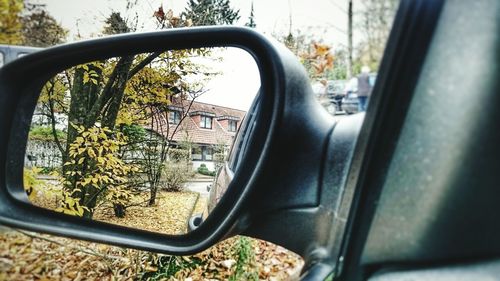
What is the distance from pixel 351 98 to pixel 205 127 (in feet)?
2.75

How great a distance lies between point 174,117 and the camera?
197cm

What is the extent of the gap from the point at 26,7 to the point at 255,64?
1.55 meters

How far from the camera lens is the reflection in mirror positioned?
1.54 metres

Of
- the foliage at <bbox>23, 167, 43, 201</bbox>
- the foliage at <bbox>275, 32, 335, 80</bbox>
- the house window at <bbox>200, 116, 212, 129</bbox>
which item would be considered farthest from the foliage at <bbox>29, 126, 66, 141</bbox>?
the foliage at <bbox>275, 32, 335, 80</bbox>

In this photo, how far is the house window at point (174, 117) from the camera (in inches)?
75.4

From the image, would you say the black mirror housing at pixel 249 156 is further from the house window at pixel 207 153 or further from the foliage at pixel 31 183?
the house window at pixel 207 153

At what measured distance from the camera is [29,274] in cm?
193

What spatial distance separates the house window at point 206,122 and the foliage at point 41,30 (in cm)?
76

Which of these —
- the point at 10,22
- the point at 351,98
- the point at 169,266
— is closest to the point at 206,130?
the point at 351,98

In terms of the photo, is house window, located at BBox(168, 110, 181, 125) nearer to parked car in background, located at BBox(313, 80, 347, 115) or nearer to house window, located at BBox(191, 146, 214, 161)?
house window, located at BBox(191, 146, 214, 161)

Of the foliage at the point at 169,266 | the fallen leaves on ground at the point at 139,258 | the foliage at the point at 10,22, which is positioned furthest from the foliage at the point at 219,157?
the foliage at the point at 169,266

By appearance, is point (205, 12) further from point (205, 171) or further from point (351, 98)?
point (351, 98)

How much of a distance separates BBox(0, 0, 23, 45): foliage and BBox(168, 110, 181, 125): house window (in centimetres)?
78

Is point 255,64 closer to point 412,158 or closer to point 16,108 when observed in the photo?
point 412,158
